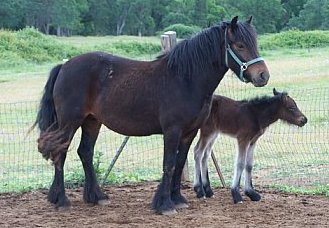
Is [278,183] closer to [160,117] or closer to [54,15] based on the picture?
[160,117]

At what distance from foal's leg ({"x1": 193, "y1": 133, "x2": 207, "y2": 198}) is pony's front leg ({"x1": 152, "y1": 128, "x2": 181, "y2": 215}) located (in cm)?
91

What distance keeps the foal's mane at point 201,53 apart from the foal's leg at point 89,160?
143 centimetres

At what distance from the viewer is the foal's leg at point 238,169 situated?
8.46 metres

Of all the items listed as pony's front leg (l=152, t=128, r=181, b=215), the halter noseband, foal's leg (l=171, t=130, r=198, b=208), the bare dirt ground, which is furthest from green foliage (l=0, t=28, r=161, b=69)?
the halter noseband

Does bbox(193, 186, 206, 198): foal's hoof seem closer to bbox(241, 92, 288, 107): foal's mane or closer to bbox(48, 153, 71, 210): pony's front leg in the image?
bbox(241, 92, 288, 107): foal's mane

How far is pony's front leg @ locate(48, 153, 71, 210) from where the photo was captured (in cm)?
824

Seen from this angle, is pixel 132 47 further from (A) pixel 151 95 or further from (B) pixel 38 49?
(A) pixel 151 95

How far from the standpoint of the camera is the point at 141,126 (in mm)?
8086

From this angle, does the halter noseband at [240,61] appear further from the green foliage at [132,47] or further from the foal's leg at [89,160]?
the green foliage at [132,47]

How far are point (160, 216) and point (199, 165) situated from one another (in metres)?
1.36

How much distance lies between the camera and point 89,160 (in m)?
8.66

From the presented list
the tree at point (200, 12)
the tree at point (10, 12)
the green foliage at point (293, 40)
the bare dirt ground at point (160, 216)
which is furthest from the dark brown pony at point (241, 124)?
the tree at point (10, 12)

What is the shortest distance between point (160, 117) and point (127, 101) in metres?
0.49

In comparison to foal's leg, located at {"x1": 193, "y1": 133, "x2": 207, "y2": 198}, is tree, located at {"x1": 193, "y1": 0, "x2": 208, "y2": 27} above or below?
above
